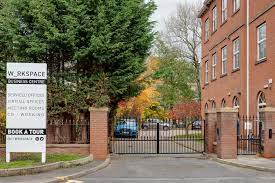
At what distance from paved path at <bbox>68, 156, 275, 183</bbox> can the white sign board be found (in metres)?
2.55

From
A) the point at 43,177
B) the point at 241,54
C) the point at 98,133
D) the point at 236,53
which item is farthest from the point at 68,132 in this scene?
the point at 236,53

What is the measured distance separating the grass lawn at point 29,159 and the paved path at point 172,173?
1.68 meters

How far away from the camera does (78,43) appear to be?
2027cm

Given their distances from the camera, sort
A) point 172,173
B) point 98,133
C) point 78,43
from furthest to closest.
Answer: point 78,43
point 98,133
point 172,173

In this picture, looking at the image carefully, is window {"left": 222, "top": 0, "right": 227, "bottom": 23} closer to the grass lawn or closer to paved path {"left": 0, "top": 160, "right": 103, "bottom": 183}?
the grass lawn

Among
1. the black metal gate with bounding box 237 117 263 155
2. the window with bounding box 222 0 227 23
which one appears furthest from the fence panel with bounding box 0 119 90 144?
the window with bounding box 222 0 227 23

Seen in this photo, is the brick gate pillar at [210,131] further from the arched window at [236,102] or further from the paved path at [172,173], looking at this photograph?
the arched window at [236,102]

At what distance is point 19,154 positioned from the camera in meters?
17.8

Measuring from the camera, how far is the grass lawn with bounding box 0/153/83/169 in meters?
14.8

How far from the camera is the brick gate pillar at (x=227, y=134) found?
19438 millimetres

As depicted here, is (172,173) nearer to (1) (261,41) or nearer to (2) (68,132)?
(2) (68,132)

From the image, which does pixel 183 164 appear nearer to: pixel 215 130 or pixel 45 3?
pixel 215 130

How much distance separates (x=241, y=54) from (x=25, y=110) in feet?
48.2

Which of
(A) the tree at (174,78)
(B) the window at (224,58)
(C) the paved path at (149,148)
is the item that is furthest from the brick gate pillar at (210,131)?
(A) the tree at (174,78)
